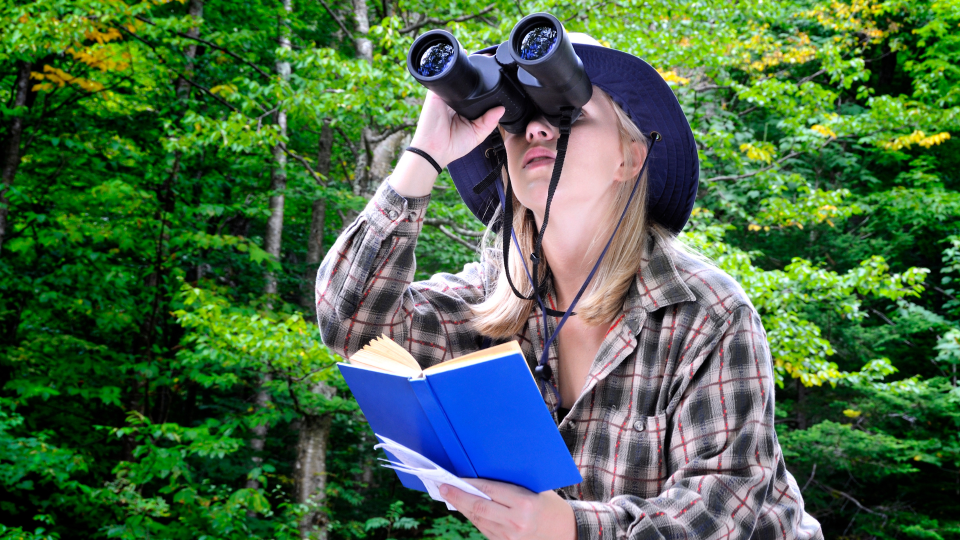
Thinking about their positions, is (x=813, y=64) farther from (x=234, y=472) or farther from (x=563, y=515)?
(x=563, y=515)

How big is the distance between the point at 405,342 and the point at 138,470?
3.29 metres

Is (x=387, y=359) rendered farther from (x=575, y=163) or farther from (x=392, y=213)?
(x=575, y=163)

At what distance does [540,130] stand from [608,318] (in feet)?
1.24

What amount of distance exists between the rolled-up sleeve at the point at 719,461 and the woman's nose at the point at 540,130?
0.46 m

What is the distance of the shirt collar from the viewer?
1.14 metres

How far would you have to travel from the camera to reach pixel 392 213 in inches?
43.8

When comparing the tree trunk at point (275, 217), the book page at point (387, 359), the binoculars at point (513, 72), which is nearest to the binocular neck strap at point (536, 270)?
the binoculars at point (513, 72)

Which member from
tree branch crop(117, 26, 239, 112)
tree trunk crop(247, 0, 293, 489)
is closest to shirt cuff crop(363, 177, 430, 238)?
tree branch crop(117, 26, 239, 112)

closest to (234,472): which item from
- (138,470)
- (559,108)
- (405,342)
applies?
(138,470)

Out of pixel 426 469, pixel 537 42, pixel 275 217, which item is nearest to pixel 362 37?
pixel 275 217

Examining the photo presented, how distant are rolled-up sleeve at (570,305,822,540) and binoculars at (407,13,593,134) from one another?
1.53 ft

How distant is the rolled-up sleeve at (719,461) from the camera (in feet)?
2.96

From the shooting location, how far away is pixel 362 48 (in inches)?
201

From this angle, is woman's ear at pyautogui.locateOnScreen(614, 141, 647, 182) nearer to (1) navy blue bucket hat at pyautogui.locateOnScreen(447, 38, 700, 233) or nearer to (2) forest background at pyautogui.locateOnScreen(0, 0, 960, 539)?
(1) navy blue bucket hat at pyautogui.locateOnScreen(447, 38, 700, 233)
